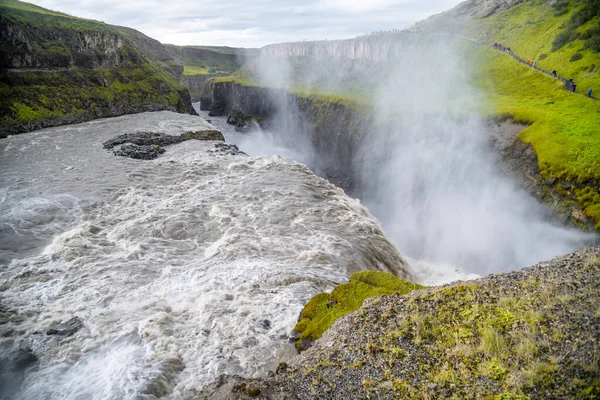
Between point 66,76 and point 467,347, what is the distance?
87.3m

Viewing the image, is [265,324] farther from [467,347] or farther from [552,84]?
[552,84]

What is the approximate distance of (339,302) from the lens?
1382cm

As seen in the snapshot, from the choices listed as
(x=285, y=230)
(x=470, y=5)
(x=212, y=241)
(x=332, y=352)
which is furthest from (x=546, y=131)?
(x=470, y=5)

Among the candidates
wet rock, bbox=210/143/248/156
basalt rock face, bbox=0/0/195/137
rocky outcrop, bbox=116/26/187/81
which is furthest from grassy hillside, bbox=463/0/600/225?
rocky outcrop, bbox=116/26/187/81

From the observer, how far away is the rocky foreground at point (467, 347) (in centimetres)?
765

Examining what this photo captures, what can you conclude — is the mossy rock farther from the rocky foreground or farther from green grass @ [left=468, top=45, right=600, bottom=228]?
green grass @ [left=468, top=45, right=600, bottom=228]

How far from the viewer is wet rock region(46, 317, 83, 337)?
14.8m

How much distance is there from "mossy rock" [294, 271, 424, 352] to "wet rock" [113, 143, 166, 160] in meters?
38.4

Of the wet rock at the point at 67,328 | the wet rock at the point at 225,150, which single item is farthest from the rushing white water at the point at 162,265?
the wet rock at the point at 225,150

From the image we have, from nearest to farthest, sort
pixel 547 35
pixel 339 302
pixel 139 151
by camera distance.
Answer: pixel 339 302
pixel 139 151
pixel 547 35

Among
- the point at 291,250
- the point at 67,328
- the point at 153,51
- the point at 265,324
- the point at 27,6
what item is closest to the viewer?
the point at 265,324

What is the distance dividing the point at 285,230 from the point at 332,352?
602 inches

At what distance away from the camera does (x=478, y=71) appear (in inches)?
2606

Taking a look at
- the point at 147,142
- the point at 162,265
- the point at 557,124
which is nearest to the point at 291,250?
the point at 162,265
